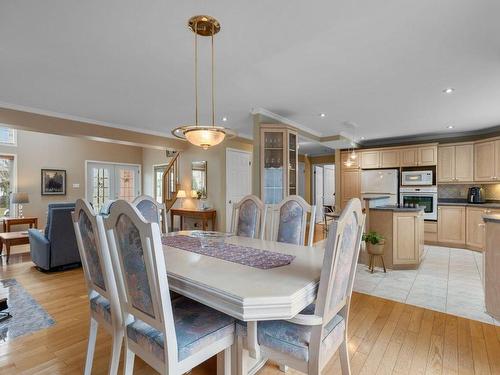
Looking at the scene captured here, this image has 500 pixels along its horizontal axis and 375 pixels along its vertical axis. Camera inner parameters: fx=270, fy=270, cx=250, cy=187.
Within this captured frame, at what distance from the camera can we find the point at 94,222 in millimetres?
1469

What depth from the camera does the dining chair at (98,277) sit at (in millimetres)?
1462

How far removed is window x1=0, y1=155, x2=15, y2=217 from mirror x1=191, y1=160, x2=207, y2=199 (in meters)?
4.46

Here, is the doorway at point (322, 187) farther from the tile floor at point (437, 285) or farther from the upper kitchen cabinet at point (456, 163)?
the tile floor at point (437, 285)

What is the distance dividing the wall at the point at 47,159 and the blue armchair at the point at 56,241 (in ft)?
12.2

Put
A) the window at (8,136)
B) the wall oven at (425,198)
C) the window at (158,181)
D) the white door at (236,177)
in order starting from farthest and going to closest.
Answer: the window at (158,181)
the window at (8,136)
the white door at (236,177)
the wall oven at (425,198)

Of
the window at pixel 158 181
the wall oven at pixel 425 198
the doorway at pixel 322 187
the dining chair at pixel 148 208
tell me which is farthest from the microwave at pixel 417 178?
the window at pixel 158 181

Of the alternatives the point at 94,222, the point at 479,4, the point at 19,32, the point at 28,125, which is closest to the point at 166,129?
the point at 28,125

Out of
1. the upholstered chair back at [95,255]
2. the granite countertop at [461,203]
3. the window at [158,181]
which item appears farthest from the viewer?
the window at [158,181]

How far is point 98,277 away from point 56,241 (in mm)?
2827

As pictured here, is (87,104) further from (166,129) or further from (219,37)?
(219,37)

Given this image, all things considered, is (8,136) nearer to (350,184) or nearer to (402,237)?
(350,184)

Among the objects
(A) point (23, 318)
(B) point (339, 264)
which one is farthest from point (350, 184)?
(A) point (23, 318)

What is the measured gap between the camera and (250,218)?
9.15 ft

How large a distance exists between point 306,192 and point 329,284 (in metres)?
7.53
